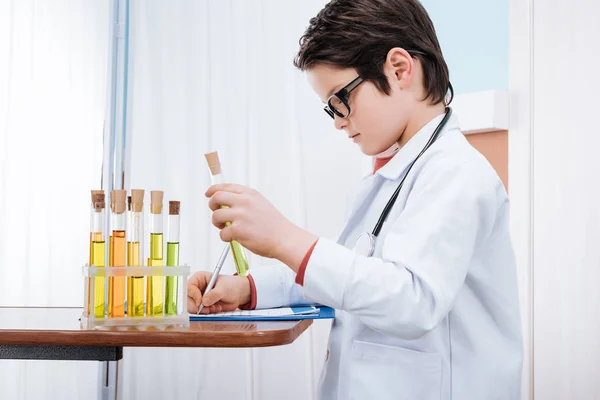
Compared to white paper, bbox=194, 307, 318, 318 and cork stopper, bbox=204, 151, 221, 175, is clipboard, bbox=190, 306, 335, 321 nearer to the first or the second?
white paper, bbox=194, 307, 318, 318

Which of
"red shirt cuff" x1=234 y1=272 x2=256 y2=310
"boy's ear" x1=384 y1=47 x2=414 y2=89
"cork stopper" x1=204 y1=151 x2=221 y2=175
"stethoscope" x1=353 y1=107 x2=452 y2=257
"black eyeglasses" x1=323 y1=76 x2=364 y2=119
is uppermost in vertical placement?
"boy's ear" x1=384 y1=47 x2=414 y2=89

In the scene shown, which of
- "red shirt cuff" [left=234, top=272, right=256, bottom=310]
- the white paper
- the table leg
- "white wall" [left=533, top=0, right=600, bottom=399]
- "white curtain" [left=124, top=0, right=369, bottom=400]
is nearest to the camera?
the white paper

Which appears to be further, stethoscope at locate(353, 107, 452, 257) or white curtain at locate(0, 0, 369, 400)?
white curtain at locate(0, 0, 369, 400)

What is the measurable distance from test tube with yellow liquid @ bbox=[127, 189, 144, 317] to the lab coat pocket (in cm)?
35

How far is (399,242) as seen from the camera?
3.13ft

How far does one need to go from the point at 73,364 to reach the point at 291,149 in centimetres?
109

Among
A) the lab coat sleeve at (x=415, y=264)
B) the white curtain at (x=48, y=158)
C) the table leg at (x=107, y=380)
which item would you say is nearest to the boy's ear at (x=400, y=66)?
the lab coat sleeve at (x=415, y=264)

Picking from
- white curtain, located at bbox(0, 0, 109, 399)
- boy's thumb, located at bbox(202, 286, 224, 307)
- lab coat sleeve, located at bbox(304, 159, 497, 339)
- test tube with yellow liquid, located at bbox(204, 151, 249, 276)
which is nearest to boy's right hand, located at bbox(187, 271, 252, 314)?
boy's thumb, located at bbox(202, 286, 224, 307)

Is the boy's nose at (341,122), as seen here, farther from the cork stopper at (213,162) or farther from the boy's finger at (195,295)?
the boy's finger at (195,295)

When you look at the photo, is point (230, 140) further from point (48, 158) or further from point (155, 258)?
point (155, 258)

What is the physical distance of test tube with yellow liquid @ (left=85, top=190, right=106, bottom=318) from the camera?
107 centimetres

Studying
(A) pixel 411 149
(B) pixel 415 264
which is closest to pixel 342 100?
(A) pixel 411 149

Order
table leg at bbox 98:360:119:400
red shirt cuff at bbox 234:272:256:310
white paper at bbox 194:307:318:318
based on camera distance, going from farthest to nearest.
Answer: table leg at bbox 98:360:119:400 → red shirt cuff at bbox 234:272:256:310 → white paper at bbox 194:307:318:318

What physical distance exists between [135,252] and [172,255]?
59mm
